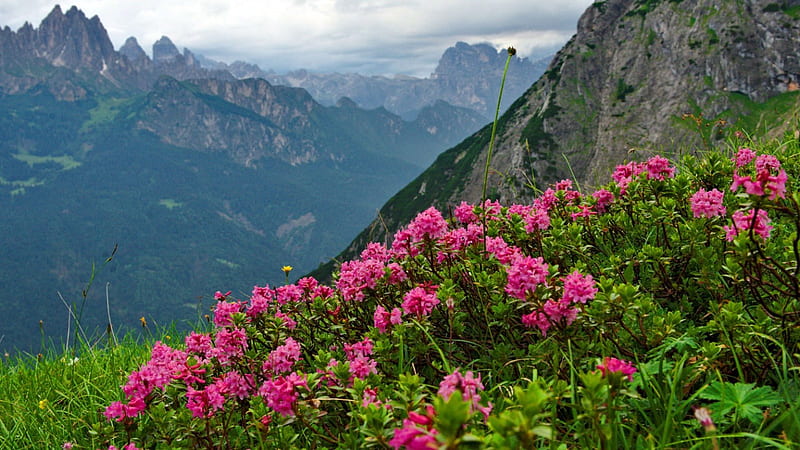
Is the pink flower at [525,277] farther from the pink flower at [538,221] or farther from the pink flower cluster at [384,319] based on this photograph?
the pink flower at [538,221]

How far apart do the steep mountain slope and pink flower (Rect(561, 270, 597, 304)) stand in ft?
381

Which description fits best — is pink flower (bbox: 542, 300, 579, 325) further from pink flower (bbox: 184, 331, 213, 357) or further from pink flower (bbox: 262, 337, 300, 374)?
pink flower (bbox: 184, 331, 213, 357)

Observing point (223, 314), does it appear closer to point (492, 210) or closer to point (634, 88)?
point (492, 210)

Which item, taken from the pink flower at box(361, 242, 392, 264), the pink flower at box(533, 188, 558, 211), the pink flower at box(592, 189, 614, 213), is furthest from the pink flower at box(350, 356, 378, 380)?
the pink flower at box(592, 189, 614, 213)

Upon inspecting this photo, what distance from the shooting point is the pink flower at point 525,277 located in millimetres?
3002

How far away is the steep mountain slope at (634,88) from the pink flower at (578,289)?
11601cm

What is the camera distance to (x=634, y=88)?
155875 mm

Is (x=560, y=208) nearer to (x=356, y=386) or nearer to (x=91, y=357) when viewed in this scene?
(x=356, y=386)

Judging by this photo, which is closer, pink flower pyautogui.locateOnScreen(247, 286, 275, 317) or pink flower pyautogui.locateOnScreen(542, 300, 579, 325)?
pink flower pyautogui.locateOnScreen(542, 300, 579, 325)

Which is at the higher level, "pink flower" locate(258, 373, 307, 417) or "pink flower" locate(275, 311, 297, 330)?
"pink flower" locate(258, 373, 307, 417)

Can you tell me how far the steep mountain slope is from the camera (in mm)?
132125

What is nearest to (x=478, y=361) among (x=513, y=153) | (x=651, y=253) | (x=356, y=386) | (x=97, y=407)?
(x=356, y=386)

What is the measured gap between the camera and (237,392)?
3.59 meters

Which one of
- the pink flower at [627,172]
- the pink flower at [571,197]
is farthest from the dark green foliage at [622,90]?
the pink flower at [571,197]
